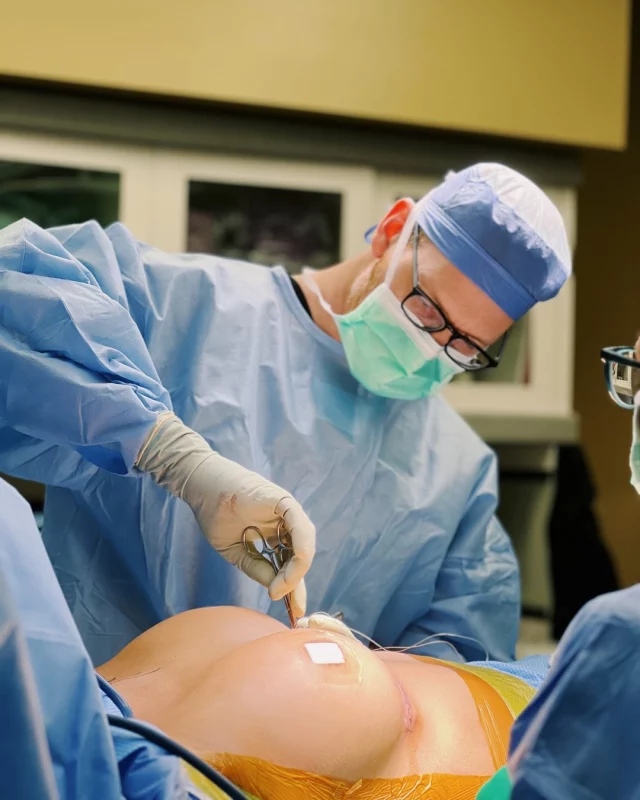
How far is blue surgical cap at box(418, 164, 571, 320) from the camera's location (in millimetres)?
1387

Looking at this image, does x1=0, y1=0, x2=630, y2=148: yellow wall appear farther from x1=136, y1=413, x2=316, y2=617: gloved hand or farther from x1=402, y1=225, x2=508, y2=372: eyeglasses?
x1=136, y1=413, x2=316, y2=617: gloved hand

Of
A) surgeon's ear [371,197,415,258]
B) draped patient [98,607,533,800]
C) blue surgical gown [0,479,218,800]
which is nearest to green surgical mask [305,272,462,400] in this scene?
surgeon's ear [371,197,415,258]

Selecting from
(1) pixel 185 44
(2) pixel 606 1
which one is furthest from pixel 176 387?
(2) pixel 606 1

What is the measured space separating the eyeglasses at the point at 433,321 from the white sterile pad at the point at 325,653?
63 centimetres

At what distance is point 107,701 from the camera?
33.2 inches

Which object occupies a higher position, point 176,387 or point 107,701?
point 176,387

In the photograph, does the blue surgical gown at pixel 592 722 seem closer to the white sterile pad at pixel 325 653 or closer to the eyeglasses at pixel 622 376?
the eyeglasses at pixel 622 376

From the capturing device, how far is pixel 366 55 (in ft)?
7.50

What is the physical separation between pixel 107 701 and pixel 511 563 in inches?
35.5

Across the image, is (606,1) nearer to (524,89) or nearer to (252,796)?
(524,89)

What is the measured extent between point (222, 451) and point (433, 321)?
425 mm

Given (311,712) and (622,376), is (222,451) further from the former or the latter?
(622,376)

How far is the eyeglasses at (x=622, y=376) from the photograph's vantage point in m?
0.83

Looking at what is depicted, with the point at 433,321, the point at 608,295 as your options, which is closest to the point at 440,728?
the point at 433,321
